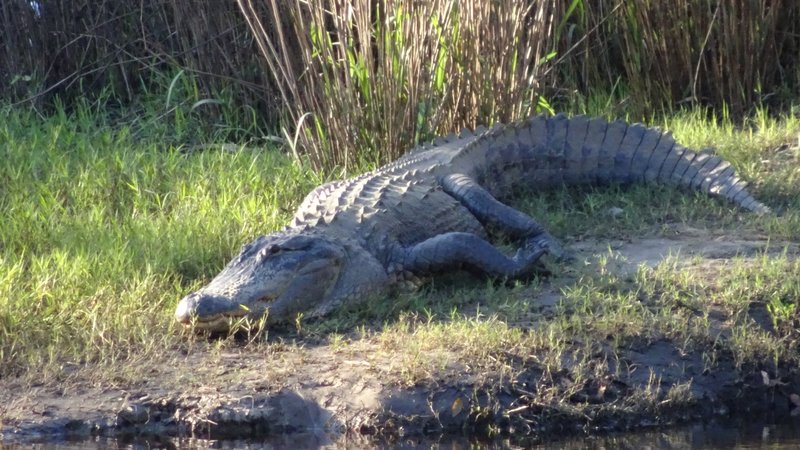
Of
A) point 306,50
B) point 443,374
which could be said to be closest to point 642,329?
point 443,374

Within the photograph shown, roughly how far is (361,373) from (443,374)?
297mm

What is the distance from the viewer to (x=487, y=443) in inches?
169

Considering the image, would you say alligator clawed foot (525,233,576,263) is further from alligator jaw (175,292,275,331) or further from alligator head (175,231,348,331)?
alligator jaw (175,292,275,331)

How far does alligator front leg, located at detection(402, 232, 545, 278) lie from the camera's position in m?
5.34

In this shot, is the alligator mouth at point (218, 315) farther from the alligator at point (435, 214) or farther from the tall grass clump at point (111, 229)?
the tall grass clump at point (111, 229)

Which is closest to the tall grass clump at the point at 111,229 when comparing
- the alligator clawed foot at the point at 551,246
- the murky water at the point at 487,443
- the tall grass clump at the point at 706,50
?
the murky water at the point at 487,443

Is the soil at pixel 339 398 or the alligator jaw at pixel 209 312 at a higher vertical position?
the alligator jaw at pixel 209 312

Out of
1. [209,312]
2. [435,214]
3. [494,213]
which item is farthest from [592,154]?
[209,312]

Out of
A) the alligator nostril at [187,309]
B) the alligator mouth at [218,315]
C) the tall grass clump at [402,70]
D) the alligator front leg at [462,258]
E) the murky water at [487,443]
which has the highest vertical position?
the tall grass clump at [402,70]

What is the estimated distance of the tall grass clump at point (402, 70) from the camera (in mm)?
6316

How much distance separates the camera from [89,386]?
459cm

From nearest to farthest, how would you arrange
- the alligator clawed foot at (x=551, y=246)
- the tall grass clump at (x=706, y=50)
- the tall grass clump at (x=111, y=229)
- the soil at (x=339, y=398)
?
the soil at (x=339, y=398)
the tall grass clump at (x=111, y=229)
the alligator clawed foot at (x=551, y=246)
the tall grass clump at (x=706, y=50)

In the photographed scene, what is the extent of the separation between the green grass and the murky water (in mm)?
302

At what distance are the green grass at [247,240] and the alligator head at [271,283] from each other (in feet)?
0.48
